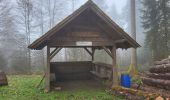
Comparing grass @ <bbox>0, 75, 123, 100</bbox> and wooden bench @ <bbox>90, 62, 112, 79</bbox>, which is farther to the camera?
wooden bench @ <bbox>90, 62, 112, 79</bbox>

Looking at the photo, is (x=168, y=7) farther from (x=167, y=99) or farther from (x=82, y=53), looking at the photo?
(x=167, y=99)

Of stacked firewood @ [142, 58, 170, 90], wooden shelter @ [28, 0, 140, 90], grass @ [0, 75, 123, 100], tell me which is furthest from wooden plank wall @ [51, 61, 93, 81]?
stacked firewood @ [142, 58, 170, 90]

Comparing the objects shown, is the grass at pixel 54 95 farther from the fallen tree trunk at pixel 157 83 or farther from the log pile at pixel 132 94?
the fallen tree trunk at pixel 157 83

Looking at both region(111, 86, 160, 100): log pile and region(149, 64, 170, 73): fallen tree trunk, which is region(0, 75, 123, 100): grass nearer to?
region(111, 86, 160, 100): log pile

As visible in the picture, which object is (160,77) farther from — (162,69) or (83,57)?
(83,57)

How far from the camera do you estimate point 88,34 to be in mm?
15484

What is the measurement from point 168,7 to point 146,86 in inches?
606

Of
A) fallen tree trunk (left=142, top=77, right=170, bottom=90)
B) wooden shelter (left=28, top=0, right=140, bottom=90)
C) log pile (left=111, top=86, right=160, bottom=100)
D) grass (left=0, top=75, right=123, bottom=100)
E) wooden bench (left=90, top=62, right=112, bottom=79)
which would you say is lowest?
grass (left=0, top=75, right=123, bottom=100)

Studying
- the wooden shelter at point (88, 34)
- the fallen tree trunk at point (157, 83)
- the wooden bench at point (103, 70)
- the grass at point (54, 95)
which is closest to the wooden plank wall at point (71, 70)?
the wooden bench at point (103, 70)

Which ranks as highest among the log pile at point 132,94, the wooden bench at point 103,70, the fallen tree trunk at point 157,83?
the wooden bench at point 103,70

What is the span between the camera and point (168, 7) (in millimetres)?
27094

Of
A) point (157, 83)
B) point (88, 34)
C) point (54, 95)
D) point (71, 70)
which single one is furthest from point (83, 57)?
point (157, 83)

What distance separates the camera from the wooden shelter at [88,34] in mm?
14617

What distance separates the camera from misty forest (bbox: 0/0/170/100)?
1333 cm
